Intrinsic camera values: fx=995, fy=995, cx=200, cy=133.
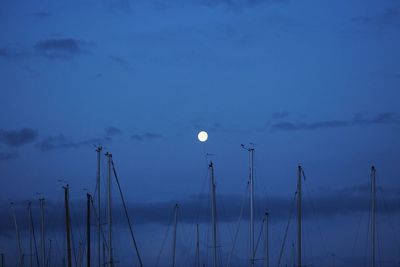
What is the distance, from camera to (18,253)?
95.6m

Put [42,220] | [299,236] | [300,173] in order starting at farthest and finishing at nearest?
[42,220] < [300,173] < [299,236]


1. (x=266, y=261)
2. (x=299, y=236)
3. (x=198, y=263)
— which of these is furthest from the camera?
(x=198, y=263)

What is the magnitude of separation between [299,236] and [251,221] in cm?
634

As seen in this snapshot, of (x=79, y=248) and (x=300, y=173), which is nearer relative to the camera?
(x=300, y=173)

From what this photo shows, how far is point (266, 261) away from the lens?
278 ft

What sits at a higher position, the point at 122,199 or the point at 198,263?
the point at 122,199

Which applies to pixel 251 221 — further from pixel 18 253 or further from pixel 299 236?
pixel 18 253

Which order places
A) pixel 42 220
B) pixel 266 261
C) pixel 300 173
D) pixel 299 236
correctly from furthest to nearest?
pixel 42 220 < pixel 266 261 < pixel 300 173 < pixel 299 236

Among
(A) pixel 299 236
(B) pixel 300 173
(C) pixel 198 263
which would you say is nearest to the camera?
(A) pixel 299 236

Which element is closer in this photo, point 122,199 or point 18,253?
A: point 122,199

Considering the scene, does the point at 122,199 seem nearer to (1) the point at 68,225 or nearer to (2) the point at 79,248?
(1) the point at 68,225

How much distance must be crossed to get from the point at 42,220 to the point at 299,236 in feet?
97.6

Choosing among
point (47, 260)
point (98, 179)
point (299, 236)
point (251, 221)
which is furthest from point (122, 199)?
point (47, 260)

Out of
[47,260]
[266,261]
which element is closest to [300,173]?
[266,261]
